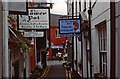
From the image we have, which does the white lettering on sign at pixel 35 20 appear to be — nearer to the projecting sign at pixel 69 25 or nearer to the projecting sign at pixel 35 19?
the projecting sign at pixel 35 19

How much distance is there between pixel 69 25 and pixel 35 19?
244cm

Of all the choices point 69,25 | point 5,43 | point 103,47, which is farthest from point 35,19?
point 5,43

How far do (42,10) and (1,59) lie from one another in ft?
12.9

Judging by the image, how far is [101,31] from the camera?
945 centimetres

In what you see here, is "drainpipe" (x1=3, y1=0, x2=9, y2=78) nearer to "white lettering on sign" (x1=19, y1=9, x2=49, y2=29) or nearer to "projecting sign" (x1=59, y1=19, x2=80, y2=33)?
"white lettering on sign" (x1=19, y1=9, x2=49, y2=29)

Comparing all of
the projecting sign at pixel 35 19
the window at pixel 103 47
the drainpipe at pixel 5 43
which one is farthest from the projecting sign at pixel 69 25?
the drainpipe at pixel 5 43

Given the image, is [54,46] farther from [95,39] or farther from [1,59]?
[1,59]

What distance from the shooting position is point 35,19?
343 inches

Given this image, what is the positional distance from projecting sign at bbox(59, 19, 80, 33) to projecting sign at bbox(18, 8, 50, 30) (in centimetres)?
217

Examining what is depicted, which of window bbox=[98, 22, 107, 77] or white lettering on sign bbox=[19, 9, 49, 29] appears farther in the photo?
window bbox=[98, 22, 107, 77]

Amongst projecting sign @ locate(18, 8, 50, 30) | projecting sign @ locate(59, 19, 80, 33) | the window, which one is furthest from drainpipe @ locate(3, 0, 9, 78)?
projecting sign @ locate(59, 19, 80, 33)

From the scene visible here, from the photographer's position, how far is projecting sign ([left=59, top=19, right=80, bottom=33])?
10758 mm

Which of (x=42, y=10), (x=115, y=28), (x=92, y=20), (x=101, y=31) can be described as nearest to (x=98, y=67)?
(x=101, y=31)

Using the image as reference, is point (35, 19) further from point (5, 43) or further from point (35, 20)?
point (5, 43)
